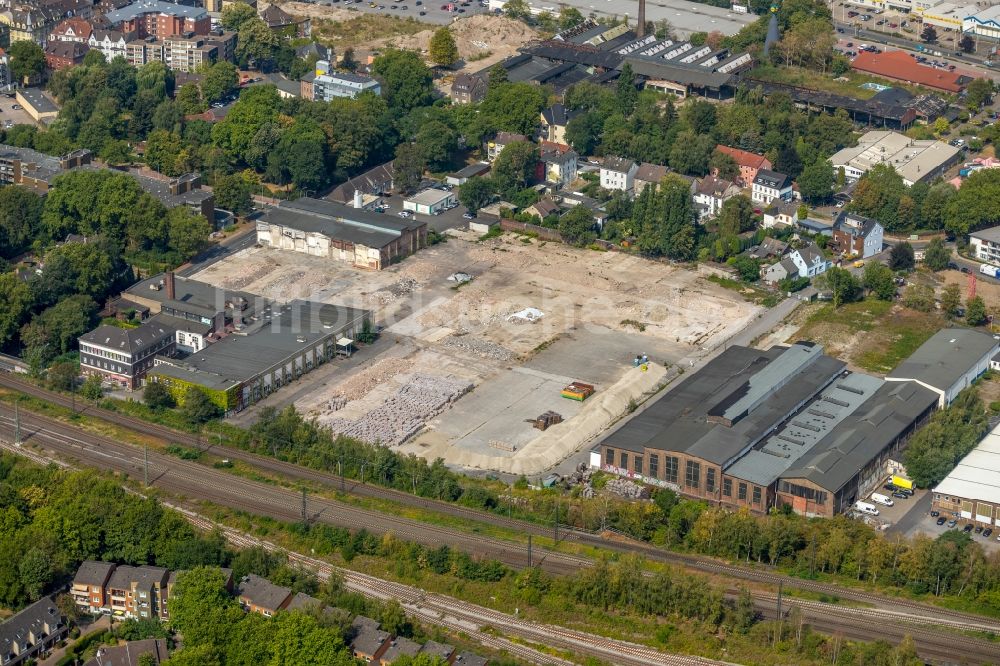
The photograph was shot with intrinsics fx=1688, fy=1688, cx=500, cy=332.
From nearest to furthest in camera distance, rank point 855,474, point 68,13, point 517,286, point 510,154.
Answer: point 855,474 < point 517,286 < point 510,154 < point 68,13

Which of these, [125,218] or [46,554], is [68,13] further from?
[46,554]

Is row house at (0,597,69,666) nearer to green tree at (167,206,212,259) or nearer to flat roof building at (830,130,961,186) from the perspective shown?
green tree at (167,206,212,259)

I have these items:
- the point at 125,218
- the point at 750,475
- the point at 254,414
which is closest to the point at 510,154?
the point at 125,218

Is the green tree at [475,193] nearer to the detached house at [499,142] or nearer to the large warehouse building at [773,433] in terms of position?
the detached house at [499,142]

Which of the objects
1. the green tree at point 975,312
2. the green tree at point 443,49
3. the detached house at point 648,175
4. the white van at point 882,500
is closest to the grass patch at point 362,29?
the green tree at point 443,49

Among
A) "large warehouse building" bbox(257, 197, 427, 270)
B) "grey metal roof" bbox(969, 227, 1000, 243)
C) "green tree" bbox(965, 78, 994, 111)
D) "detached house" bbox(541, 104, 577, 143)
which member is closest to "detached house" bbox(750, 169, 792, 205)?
"grey metal roof" bbox(969, 227, 1000, 243)

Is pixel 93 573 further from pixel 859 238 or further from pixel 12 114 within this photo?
pixel 12 114

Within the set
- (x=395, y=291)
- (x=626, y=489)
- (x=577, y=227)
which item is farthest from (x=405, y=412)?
(x=577, y=227)

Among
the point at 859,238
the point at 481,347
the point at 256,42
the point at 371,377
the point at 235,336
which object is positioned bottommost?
the point at 371,377
